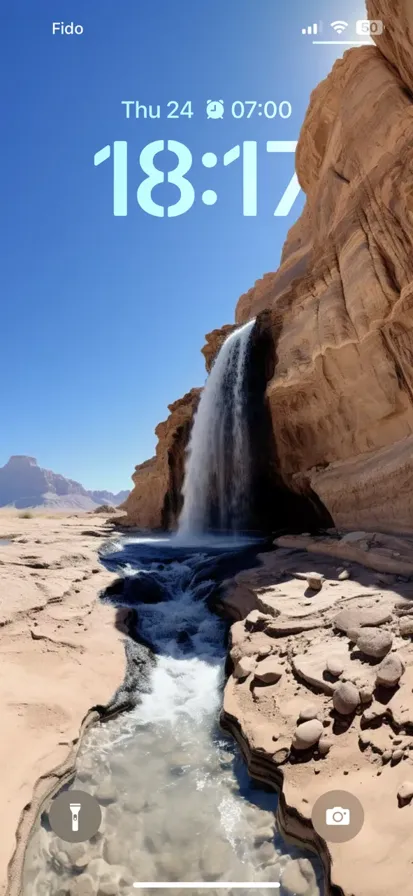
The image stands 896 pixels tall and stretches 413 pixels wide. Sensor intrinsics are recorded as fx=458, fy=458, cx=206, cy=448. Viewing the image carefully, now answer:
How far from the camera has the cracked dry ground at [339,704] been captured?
10.0 ft

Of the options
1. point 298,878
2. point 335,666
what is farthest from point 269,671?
point 298,878

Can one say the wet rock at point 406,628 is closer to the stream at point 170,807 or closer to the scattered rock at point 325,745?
the scattered rock at point 325,745

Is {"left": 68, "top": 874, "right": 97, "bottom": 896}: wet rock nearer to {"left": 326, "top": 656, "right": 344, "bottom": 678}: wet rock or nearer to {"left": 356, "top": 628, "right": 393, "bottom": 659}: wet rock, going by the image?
{"left": 326, "top": 656, "right": 344, "bottom": 678}: wet rock

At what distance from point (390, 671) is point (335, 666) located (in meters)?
0.67

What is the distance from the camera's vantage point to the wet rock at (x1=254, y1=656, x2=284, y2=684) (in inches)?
212

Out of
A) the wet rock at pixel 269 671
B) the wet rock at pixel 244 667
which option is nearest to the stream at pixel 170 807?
the wet rock at pixel 244 667

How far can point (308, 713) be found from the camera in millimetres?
4469

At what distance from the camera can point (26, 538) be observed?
50.4 feet

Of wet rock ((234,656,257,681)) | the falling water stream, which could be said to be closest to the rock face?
the falling water stream

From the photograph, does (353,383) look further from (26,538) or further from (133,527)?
(133,527)

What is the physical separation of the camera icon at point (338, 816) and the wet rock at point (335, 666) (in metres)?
1.42

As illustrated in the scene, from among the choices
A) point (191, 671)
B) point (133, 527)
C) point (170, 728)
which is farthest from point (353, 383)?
point (133, 527)

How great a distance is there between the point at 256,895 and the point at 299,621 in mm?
3561

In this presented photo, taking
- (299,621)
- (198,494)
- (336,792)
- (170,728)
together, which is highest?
(198,494)
